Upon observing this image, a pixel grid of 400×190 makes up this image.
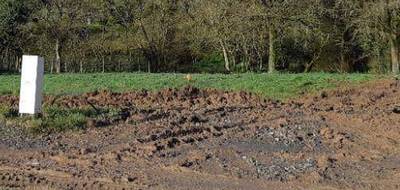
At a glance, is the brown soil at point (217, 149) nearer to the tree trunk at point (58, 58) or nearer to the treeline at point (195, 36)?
the treeline at point (195, 36)

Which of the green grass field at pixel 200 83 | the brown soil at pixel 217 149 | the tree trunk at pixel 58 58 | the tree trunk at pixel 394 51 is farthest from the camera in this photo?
the tree trunk at pixel 58 58

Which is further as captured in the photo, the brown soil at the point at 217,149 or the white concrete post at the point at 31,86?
the white concrete post at the point at 31,86

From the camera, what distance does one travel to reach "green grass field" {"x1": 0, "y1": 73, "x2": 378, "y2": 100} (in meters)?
21.0

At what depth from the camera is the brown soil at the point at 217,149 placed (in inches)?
355

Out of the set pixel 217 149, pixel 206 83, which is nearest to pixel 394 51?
pixel 206 83

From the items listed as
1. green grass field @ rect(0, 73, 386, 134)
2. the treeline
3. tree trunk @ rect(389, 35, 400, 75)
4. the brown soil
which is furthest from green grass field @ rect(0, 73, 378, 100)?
tree trunk @ rect(389, 35, 400, 75)

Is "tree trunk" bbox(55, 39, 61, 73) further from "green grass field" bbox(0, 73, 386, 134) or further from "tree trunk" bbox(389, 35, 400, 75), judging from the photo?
"tree trunk" bbox(389, 35, 400, 75)

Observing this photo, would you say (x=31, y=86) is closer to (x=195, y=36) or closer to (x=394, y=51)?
(x=394, y=51)

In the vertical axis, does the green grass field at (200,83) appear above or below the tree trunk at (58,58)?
below

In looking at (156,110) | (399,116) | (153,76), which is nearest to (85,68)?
(153,76)

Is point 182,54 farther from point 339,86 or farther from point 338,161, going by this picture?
point 338,161

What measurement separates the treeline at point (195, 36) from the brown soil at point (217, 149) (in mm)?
18853

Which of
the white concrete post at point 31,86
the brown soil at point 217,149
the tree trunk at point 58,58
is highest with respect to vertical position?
the tree trunk at point 58,58

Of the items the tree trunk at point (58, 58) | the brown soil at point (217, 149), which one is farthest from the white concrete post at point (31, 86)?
the tree trunk at point (58, 58)
